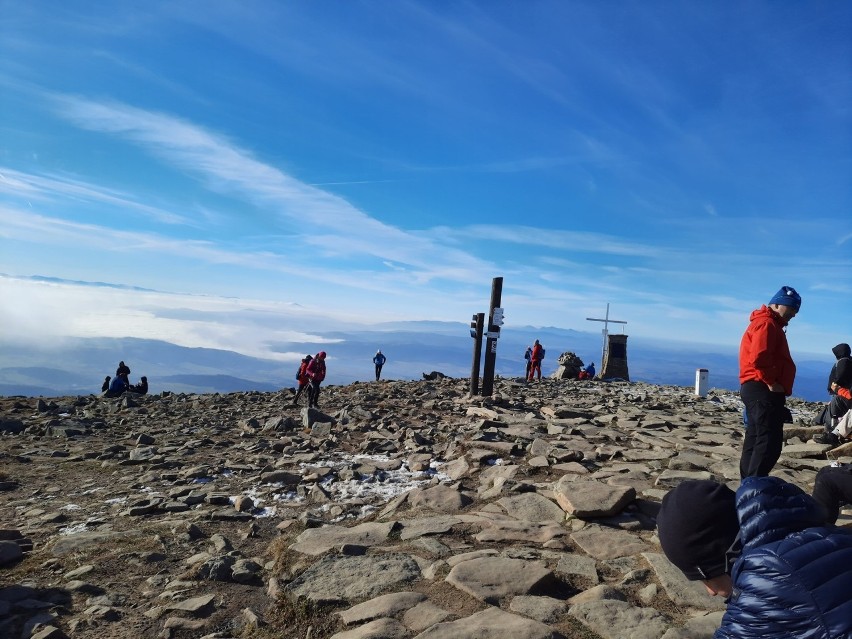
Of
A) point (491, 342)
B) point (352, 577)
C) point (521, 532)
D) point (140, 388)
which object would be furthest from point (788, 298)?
point (140, 388)

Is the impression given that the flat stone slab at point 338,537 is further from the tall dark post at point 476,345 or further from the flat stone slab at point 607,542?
the tall dark post at point 476,345

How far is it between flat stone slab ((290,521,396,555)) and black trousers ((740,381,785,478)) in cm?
415

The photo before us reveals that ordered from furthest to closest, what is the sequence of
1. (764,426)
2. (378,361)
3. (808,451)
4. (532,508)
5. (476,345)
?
(378,361) → (476,345) → (808,451) → (532,508) → (764,426)

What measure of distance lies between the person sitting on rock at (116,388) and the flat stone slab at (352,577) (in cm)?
2077

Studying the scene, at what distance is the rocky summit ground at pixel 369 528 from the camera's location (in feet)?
15.0

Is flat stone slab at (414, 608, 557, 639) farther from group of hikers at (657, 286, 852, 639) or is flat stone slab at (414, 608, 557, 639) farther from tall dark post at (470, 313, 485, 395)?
tall dark post at (470, 313, 485, 395)

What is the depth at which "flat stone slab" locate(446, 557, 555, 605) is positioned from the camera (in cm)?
471

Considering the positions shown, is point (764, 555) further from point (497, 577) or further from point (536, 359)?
point (536, 359)

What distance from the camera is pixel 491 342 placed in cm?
1781

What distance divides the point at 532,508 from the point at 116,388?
70.6ft

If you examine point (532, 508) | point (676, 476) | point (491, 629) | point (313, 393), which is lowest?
point (491, 629)

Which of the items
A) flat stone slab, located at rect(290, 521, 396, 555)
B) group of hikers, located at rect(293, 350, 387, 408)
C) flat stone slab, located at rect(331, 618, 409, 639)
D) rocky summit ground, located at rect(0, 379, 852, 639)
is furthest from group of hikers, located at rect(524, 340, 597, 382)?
flat stone slab, located at rect(331, 618, 409, 639)

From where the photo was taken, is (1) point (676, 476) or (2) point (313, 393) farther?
(2) point (313, 393)

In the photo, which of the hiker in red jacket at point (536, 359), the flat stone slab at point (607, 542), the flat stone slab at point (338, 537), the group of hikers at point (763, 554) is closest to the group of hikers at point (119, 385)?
the hiker in red jacket at point (536, 359)
